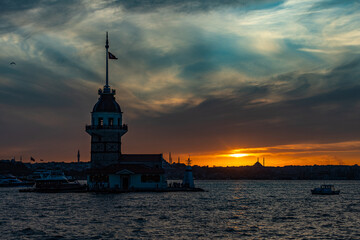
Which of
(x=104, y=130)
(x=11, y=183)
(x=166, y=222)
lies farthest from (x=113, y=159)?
(x=11, y=183)

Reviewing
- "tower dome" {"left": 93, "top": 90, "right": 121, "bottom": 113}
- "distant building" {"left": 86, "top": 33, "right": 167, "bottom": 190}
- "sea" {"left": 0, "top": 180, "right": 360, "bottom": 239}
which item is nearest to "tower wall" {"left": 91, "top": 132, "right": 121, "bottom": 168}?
"distant building" {"left": 86, "top": 33, "right": 167, "bottom": 190}

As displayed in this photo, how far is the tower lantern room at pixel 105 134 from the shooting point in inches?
3883

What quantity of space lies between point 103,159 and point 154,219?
144ft

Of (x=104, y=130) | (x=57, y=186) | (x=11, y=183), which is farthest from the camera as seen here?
(x=11, y=183)

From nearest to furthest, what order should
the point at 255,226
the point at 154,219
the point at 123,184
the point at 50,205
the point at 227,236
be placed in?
the point at 227,236
the point at 255,226
the point at 154,219
the point at 50,205
the point at 123,184

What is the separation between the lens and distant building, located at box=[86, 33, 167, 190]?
95938 mm

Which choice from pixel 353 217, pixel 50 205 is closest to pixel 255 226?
pixel 353 217

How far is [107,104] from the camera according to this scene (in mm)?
100438

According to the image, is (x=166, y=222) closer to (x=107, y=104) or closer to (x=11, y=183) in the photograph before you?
(x=107, y=104)

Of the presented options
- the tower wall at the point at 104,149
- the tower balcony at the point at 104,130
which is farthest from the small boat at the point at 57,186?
the tower balcony at the point at 104,130

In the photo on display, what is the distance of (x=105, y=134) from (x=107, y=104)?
5978mm

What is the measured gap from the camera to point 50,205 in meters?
73.9

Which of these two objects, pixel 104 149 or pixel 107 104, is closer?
pixel 104 149

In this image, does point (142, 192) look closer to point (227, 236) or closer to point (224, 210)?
point (224, 210)
